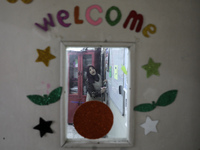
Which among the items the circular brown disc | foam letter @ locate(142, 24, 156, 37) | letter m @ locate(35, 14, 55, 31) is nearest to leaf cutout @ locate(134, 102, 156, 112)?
the circular brown disc

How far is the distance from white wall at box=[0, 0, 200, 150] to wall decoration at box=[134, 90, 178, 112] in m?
0.04

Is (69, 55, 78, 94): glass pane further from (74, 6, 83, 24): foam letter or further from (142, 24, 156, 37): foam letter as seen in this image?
(142, 24, 156, 37): foam letter

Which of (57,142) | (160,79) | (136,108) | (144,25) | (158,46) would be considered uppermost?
(144,25)

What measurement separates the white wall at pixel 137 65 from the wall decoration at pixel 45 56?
0.11ft

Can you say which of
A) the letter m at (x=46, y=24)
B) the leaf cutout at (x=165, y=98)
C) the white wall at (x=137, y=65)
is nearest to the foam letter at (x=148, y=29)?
the white wall at (x=137, y=65)

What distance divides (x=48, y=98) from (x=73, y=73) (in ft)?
9.08

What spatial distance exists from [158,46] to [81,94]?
3.01 meters

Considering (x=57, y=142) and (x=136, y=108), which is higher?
(x=136, y=108)

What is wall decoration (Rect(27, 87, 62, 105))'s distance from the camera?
4.49ft

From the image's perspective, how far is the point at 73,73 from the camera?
4117mm

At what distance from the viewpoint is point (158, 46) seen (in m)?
1.37

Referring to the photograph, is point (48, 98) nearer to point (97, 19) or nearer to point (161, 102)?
point (97, 19)

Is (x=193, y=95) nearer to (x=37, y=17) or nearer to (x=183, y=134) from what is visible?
(x=183, y=134)

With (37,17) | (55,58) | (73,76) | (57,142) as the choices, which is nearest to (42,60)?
(55,58)
